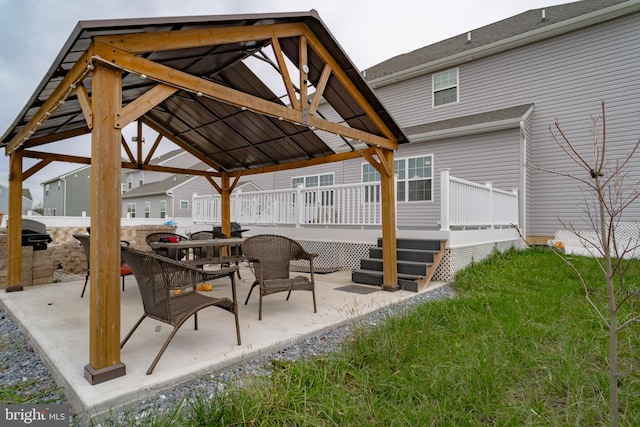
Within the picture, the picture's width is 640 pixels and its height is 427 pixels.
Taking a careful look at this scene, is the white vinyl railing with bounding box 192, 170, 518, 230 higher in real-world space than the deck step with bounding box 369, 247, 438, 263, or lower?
higher

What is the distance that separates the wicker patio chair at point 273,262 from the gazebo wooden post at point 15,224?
12.9 ft

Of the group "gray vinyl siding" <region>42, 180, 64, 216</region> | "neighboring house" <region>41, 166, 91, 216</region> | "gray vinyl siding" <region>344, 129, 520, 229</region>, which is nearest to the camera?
"gray vinyl siding" <region>344, 129, 520, 229</region>

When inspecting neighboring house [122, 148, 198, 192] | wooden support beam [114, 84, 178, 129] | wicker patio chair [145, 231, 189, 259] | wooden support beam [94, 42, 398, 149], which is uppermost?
neighboring house [122, 148, 198, 192]

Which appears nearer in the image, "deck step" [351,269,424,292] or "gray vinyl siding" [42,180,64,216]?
"deck step" [351,269,424,292]

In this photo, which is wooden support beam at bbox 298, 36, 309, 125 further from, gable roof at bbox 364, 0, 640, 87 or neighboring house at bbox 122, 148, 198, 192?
neighboring house at bbox 122, 148, 198, 192

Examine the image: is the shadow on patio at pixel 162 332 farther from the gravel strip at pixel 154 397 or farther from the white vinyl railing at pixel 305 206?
the white vinyl railing at pixel 305 206

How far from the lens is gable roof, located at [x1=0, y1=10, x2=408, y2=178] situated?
276 cm

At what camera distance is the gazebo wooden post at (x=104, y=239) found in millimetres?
2451

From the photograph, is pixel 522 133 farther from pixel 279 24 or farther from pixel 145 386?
pixel 145 386

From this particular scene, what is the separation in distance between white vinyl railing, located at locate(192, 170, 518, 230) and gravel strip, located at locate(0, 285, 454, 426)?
336 centimetres

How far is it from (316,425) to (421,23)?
18509mm

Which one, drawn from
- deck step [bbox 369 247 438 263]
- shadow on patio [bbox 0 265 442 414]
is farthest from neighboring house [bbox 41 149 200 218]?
deck step [bbox 369 247 438 263]

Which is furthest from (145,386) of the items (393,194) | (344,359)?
(393,194)

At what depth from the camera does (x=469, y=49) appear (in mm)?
10211
